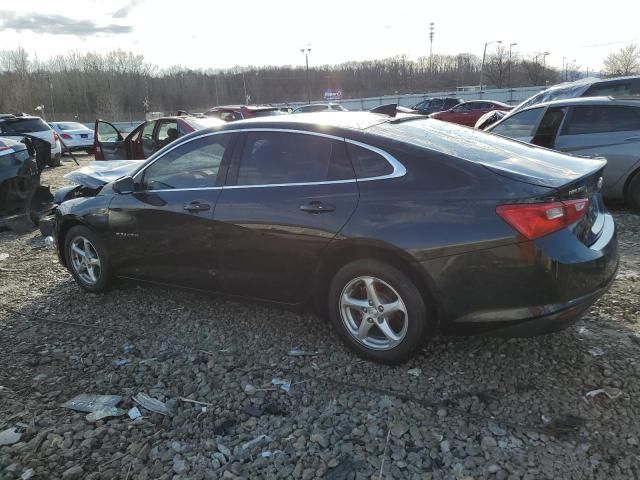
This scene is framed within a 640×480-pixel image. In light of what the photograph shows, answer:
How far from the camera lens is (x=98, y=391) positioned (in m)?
3.29

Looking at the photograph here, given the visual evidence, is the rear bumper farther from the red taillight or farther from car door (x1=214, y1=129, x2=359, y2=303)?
car door (x1=214, y1=129, x2=359, y2=303)

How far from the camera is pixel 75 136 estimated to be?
2097 cm

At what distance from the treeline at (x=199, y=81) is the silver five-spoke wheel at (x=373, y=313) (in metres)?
72.9

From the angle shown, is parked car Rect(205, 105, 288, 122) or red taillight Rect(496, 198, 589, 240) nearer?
red taillight Rect(496, 198, 589, 240)

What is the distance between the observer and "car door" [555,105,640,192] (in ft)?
21.7

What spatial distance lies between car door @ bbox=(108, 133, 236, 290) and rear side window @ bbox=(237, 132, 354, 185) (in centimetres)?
23

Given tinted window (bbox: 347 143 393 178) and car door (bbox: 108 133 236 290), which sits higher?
tinted window (bbox: 347 143 393 178)

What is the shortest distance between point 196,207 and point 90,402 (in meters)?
1.55

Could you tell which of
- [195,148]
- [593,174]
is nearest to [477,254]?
[593,174]

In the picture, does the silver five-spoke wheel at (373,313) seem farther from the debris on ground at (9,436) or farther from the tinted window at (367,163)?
the debris on ground at (9,436)

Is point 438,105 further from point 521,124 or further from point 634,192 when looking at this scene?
point 634,192

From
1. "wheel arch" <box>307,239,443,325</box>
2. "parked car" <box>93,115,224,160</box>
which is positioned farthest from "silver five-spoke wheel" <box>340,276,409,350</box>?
"parked car" <box>93,115,224,160</box>

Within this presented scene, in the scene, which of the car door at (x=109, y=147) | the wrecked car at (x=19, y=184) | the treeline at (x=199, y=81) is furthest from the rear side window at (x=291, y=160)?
the treeline at (x=199, y=81)

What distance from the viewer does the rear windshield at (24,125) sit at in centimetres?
1600
